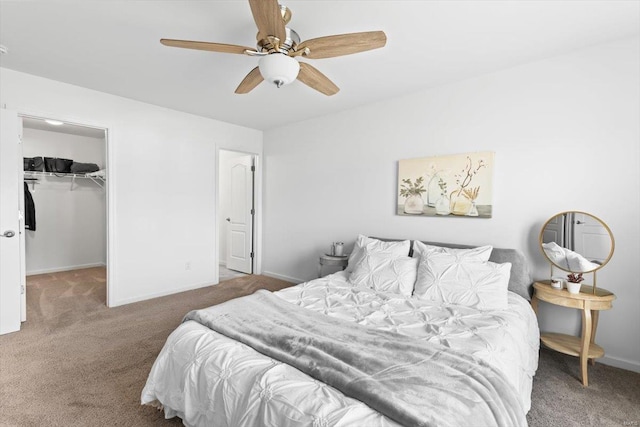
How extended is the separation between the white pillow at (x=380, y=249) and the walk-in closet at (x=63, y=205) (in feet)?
12.8

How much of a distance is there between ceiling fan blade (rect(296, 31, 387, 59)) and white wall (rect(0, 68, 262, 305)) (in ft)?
9.60

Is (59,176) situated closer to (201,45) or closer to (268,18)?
(201,45)

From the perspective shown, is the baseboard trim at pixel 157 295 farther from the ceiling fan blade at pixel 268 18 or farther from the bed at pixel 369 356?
the ceiling fan blade at pixel 268 18

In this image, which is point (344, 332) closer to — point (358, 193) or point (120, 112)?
point (358, 193)

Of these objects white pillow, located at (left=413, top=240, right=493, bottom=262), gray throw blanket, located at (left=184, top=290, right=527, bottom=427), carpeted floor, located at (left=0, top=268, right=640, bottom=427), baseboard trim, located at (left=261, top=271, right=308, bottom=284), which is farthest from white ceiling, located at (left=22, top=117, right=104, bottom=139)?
white pillow, located at (left=413, top=240, right=493, bottom=262)

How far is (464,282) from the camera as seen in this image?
2346 mm

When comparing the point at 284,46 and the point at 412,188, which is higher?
the point at 284,46

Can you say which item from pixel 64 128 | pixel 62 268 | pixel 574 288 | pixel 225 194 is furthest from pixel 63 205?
pixel 574 288

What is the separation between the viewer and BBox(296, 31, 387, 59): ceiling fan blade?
1710 millimetres

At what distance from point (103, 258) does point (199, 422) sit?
5.84 meters

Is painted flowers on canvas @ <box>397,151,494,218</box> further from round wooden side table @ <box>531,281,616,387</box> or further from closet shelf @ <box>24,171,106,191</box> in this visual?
closet shelf @ <box>24,171,106,191</box>

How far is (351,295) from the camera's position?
242 centimetres

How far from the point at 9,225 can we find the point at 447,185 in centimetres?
437

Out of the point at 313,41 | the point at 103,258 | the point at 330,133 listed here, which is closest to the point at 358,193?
the point at 330,133
